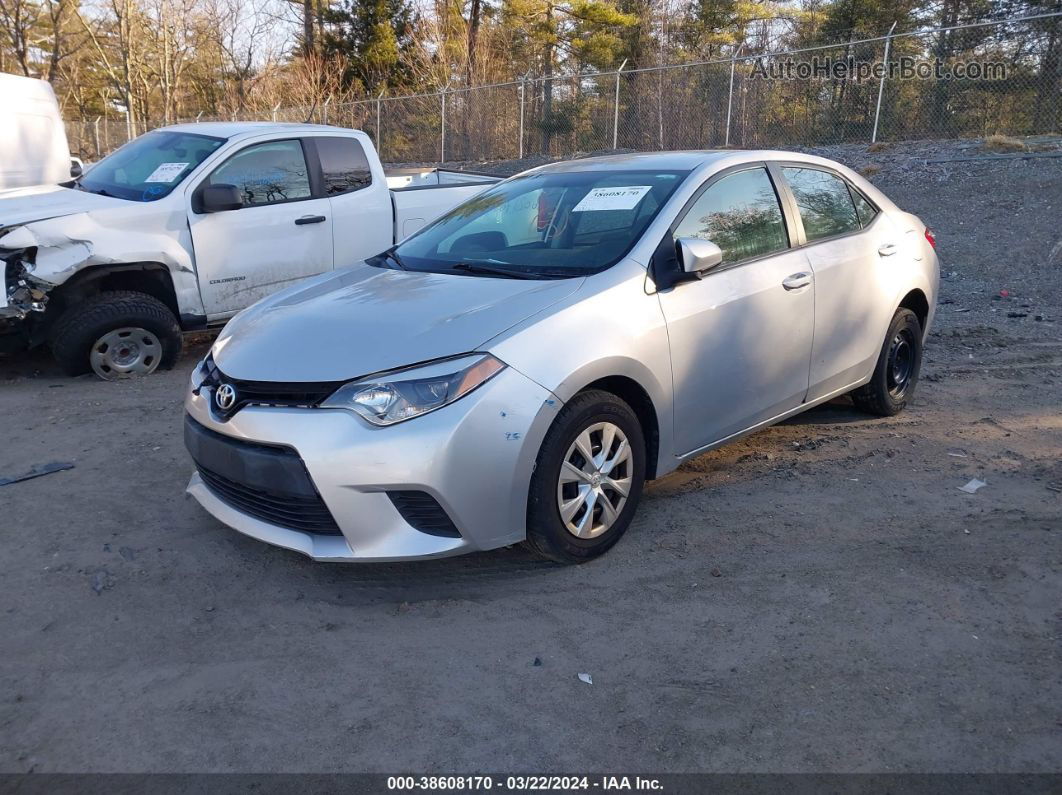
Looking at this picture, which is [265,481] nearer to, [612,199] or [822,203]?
[612,199]

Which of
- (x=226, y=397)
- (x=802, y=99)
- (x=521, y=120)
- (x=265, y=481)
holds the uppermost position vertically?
(x=802, y=99)

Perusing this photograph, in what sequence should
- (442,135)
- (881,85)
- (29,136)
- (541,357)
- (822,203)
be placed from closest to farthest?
1. (541,357)
2. (822,203)
3. (29,136)
4. (881,85)
5. (442,135)

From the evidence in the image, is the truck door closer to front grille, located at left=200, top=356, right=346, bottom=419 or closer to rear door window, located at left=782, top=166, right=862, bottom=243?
front grille, located at left=200, top=356, right=346, bottom=419

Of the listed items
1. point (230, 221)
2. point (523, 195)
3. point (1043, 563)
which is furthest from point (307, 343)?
point (230, 221)

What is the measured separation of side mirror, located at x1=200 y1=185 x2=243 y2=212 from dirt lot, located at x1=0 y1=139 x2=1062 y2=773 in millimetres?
2113

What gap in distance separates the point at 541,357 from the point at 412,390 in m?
0.51

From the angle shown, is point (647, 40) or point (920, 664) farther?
point (647, 40)

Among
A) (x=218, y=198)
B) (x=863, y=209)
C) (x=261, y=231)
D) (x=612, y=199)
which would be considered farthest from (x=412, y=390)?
(x=261, y=231)

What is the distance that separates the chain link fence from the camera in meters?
15.5

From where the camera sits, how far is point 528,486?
11.5 feet

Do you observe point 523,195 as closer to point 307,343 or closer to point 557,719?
point 307,343

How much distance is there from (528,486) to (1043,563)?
2176 millimetres

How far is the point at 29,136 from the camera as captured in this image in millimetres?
10008

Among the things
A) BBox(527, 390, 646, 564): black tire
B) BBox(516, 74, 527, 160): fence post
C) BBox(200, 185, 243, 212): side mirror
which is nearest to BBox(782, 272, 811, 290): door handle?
BBox(527, 390, 646, 564): black tire
